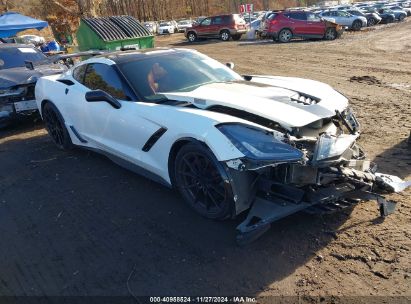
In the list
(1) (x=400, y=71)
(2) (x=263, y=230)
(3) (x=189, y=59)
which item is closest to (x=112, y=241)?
(2) (x=263, y=230)

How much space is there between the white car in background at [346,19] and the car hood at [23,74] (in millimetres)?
23171

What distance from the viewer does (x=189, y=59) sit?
4.91m

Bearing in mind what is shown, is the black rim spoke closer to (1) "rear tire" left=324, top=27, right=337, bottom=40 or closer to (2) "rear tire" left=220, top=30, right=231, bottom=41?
(1) "rear tire" left=324, top=27, right=337, bottom=40

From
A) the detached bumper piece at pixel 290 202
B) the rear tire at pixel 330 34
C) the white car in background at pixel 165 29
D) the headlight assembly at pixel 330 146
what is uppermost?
the headlight assembly at pixel 330 146

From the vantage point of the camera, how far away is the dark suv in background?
27.1m

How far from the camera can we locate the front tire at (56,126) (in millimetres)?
5676

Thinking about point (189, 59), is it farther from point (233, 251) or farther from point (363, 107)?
point (363, 107)

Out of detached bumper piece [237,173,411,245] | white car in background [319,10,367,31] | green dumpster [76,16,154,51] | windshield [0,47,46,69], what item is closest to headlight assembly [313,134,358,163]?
detached bumper piece [237,173,411,245]

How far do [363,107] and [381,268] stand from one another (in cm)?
507

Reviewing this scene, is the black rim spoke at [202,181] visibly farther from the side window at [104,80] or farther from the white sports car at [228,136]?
the side window at [104,80]

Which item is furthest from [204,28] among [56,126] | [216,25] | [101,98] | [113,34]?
[101,98]

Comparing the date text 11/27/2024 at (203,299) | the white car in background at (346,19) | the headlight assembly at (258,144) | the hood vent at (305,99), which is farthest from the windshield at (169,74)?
the white car in background at (346,19)

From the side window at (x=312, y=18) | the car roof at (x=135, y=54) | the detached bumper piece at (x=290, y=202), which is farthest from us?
the side window at (x=312, y=18)

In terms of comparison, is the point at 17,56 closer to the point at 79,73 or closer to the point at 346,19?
the point at 79,73
